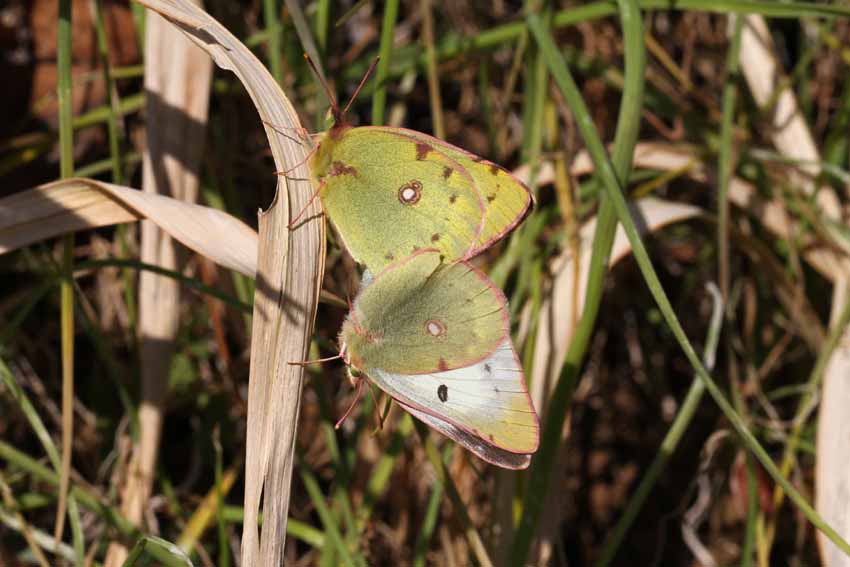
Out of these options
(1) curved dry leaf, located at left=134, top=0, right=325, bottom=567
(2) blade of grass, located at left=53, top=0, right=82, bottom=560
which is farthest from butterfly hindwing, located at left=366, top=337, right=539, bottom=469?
(2) blade of grass, located at left=53, top=0, right=82, bottom=560

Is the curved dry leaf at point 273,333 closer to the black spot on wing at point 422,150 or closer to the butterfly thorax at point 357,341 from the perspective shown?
the butterfly thorax at point 357,341

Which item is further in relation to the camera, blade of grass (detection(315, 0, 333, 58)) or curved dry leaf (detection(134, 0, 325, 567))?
blade of grass (detection(315, 0, 333, 58))

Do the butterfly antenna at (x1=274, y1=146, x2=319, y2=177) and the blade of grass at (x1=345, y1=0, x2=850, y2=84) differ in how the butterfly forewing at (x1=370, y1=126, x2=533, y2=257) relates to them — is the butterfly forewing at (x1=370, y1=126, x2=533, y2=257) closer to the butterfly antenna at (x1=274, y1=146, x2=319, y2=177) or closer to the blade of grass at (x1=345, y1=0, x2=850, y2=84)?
the butterfly antenna at (x1=274, y1=146, x2=319, y2=177)

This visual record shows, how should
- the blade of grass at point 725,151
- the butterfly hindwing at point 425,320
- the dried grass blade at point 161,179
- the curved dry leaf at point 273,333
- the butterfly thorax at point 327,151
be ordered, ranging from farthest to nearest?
the blade of grass at point 725,151
the dried grass blade at point 161,179
the butterfly thorax at point 327,151
the butterfly hindwing at point 425,320
the curved dry leaf at point 273,333

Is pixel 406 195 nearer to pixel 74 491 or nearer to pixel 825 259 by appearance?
pixel 74 491

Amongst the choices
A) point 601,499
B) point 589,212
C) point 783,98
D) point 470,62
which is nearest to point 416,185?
point 589,212

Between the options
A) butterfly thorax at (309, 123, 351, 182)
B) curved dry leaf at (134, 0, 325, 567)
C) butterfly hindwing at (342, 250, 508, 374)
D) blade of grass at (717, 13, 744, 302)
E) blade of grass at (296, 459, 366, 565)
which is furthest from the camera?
blade of grass at (717, 13, 744, 302)

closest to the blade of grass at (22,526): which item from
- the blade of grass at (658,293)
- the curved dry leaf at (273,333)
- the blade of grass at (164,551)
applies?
the blade of grass at (164,551)

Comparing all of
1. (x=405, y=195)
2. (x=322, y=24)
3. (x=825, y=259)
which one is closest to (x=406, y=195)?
(x=405, y=195)
